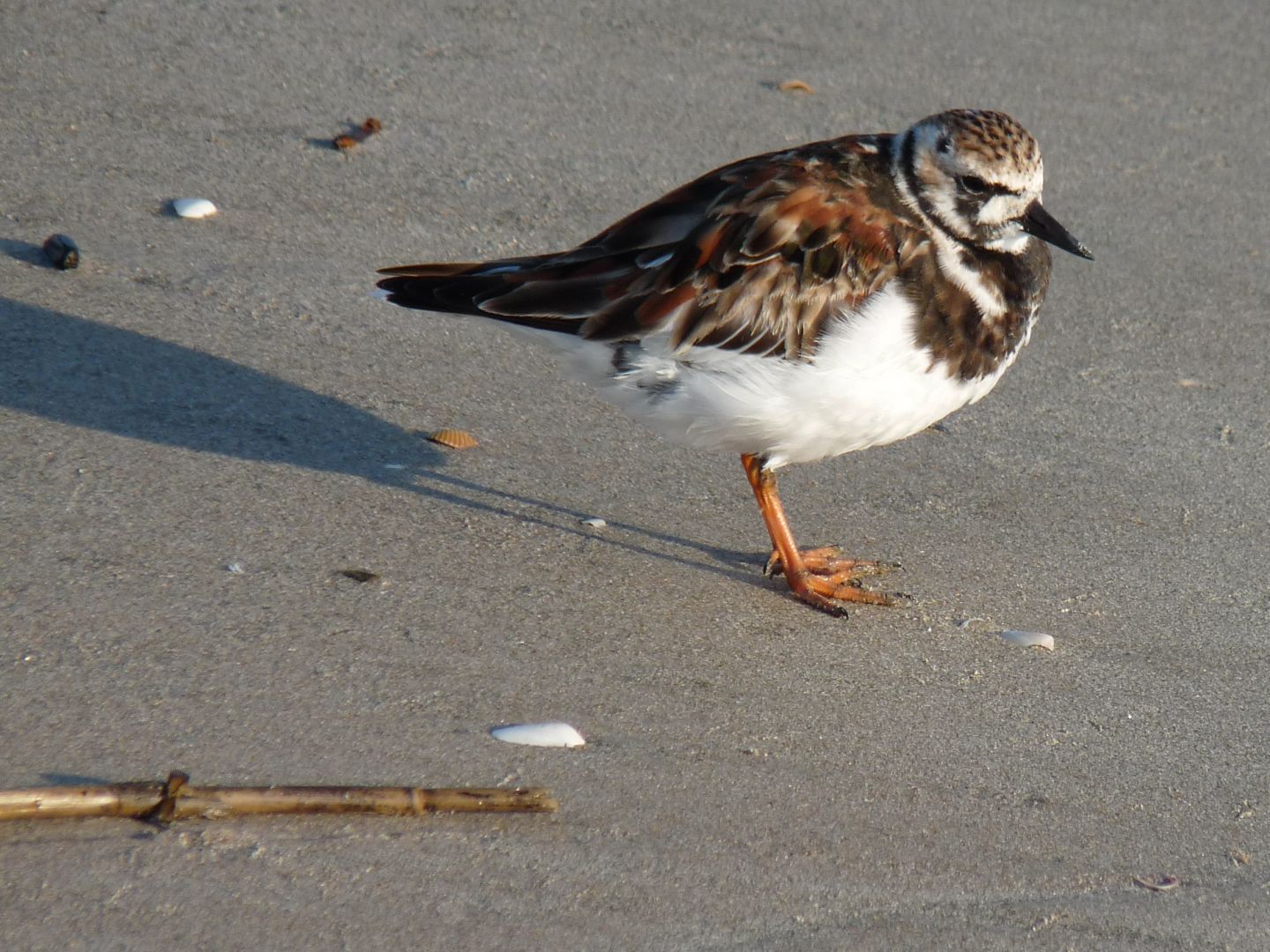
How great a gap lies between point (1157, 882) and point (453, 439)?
7.13 feet

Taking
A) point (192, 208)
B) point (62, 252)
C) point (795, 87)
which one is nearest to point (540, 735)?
point (62, 252)

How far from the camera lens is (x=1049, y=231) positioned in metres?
3.93

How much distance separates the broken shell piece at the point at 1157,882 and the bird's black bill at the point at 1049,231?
5.34 ft

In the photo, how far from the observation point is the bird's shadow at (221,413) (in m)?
4.04

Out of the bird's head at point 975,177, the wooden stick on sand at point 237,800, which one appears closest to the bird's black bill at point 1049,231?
the bird's head at point 975,177

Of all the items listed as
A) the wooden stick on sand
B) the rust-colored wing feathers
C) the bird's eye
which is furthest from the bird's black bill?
the wooden stick on sand

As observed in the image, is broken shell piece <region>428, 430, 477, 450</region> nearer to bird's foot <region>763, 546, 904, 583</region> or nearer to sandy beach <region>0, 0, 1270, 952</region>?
sandy beach <region>0, 0, 1270, 952</region>

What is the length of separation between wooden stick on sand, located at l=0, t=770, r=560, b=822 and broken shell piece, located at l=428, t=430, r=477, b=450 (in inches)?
62.1

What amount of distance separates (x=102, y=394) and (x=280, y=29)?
2.54 metres

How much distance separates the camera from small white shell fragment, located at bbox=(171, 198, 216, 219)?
5.05 m

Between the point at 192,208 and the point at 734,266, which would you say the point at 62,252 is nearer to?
the point at 192,208

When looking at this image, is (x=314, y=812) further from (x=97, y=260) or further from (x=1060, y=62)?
(x=1060, y=62)

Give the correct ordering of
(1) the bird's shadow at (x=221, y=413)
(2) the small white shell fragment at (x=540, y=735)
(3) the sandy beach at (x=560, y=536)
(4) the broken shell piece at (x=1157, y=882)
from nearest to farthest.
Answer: (3) the sandy beach at (x=560, y=536)
(4) the broken shell piece at (x=1157, y=882)
(2) the small white shell fragment at (x=540, y=735)
(1) the bird's shadow at (x=221, y=413)

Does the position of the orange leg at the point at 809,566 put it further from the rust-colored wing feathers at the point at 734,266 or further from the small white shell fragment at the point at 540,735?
the small white shell fragment at the point at 540,735
